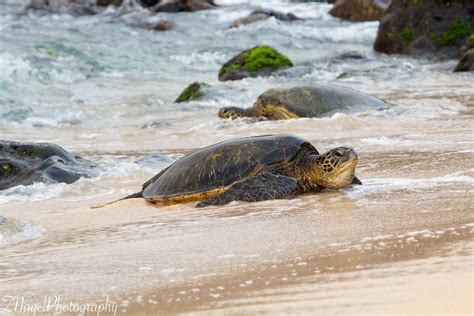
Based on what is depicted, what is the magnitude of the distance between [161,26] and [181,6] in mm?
4364

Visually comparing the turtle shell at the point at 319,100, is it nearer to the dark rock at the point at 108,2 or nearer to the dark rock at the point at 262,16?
the dark rock at the point at 262,16

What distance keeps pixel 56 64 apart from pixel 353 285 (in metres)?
15.4

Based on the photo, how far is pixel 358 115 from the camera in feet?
30.4

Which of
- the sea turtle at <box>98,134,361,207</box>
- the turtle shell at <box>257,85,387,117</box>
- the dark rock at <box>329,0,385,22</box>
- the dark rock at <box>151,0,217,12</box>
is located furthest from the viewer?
the dark rock at <box>151,0,217,12</box>

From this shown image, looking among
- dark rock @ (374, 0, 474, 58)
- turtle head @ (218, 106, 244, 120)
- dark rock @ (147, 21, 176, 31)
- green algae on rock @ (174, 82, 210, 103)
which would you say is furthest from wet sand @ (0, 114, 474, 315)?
dark rock @ (147, 21, 176, 31)

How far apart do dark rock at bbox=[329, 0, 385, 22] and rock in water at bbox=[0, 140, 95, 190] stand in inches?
820

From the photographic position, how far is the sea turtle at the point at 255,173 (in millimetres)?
5238

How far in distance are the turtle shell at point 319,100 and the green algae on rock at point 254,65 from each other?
5138mm

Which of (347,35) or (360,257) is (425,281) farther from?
(347,35)

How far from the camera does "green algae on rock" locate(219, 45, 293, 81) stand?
50.0 ft

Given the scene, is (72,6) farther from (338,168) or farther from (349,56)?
(338,168)

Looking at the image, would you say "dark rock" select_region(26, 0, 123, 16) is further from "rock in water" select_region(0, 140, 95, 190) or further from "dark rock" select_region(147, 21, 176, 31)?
"rock in water" select_region(0, 140, 95, 190)

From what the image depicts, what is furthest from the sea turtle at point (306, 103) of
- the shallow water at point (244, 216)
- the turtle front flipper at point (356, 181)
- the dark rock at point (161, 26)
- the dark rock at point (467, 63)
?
A: the dark rock at point (161, 26)

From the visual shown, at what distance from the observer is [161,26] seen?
25906 mm
